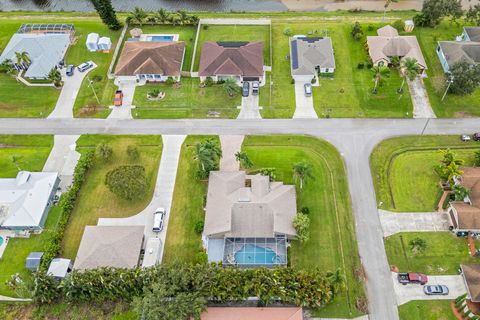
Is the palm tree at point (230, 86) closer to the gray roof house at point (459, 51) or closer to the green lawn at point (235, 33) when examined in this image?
the green lawn at point (235, 33)

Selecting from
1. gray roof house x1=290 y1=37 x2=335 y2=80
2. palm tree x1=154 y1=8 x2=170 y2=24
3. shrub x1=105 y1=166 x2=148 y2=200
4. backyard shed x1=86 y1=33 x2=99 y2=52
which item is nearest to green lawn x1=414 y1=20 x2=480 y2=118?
gray roof house x1=290 y1=37 x2=335 y2=80

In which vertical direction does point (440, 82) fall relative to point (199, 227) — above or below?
above

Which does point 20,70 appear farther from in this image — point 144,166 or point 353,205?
point 353,205

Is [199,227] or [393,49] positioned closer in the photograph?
[199,227]

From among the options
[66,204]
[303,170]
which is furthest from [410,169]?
[66,204]

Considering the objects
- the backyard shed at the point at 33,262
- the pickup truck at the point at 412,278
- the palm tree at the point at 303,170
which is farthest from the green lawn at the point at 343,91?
the backyard shed at the point at 33,262

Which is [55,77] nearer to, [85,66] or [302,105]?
[85,66]

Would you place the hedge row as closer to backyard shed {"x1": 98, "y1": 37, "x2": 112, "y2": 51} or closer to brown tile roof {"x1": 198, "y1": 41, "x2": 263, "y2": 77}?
brown tile roof {"x1": 198, "y1": 41, "x2": 263, "y2": 77}

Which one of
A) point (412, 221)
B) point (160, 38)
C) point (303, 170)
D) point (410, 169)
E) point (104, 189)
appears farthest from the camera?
point (160, 38)
